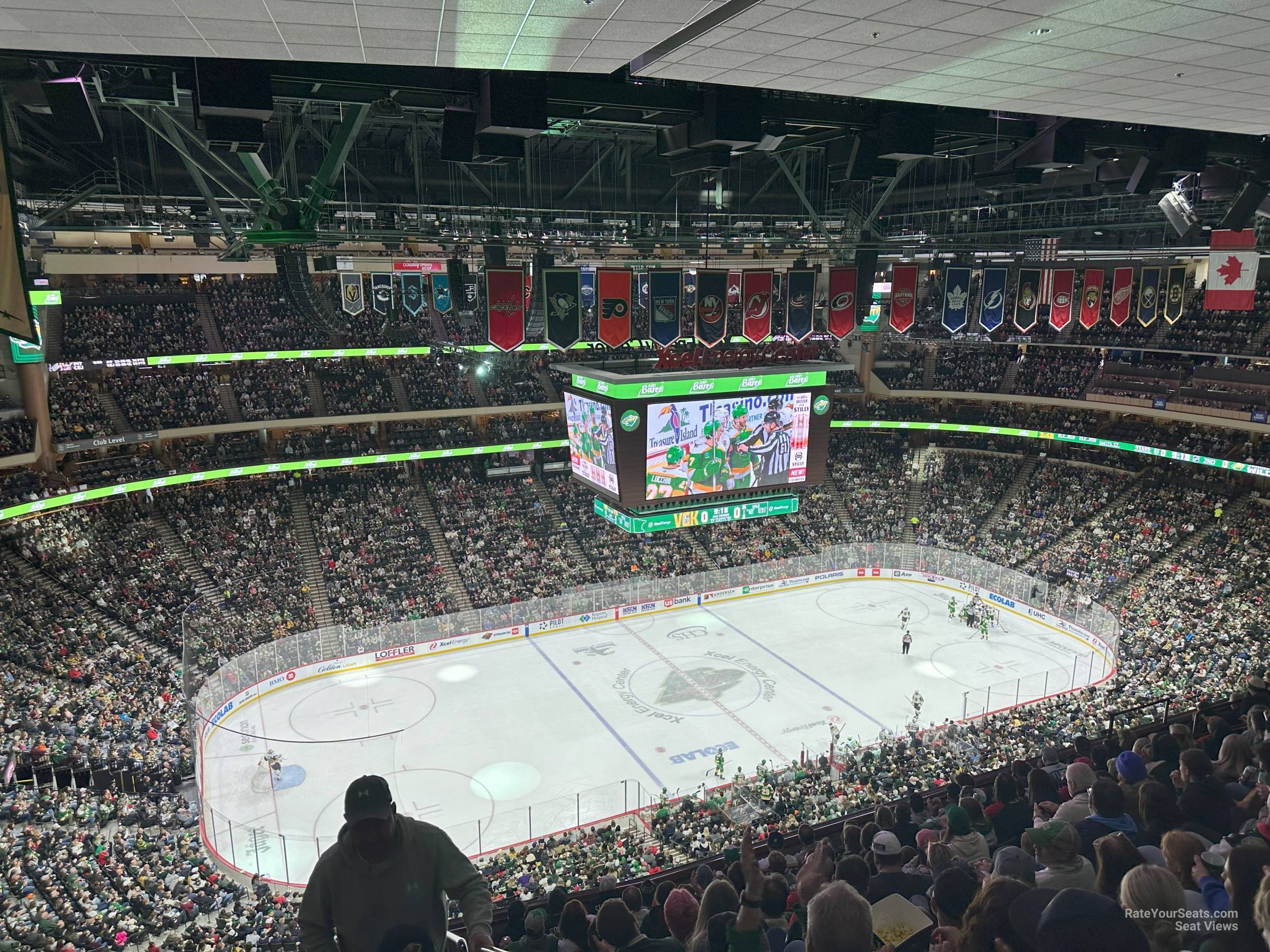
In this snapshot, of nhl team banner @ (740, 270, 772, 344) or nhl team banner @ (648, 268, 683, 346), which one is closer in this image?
nhl team banner @ (648, 268, 683, 346)

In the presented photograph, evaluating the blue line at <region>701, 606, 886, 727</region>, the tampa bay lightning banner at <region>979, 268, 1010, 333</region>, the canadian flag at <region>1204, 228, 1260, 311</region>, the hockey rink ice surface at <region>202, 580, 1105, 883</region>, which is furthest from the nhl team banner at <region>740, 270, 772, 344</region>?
the blue line at <region>701, 606, 886, 727</region>

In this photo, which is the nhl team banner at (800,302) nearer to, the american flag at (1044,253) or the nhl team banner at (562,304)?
the nhl team banner at (562,304)

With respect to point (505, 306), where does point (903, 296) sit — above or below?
above

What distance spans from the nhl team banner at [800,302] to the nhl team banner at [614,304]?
354cm

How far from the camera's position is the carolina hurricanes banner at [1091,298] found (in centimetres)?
2125

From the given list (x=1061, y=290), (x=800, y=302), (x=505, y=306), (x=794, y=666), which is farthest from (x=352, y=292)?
(x=1061, y=290)

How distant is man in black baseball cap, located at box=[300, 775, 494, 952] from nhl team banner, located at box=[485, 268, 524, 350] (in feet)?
46.5

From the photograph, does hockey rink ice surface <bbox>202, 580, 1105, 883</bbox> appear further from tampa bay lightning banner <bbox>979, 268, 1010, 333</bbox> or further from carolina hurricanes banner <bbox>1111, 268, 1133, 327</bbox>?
carolina hurricanes banner <bbox>1111, 268, 1133, 327</bbox>

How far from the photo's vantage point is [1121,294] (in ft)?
75.0

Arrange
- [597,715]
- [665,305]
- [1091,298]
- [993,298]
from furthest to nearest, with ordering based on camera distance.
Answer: [597,715]
[1091,298]
[993,298]
[665,305]

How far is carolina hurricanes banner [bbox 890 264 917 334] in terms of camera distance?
19328 millimetres

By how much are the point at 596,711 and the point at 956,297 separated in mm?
13494

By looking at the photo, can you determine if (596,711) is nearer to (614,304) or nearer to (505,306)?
(614,304)

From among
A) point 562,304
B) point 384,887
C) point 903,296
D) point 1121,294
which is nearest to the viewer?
point 384,887
